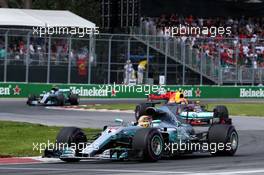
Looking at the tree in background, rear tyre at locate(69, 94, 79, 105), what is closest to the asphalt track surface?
rear tyre at locate(69, 94, 79, 105)

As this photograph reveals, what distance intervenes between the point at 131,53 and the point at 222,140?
2935 cm

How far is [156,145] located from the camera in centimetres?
1638

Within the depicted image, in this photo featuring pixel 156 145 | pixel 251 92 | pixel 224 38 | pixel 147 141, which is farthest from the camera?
pixel 251 92

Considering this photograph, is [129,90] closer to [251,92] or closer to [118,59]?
[118,59]

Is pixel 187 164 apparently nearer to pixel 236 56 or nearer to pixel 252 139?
pixel 252 139

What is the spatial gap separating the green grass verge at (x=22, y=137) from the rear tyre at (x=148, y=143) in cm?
176

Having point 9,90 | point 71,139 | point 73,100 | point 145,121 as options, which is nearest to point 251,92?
point 73,100

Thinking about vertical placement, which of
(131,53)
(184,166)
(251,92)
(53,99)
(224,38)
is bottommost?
(184,166)

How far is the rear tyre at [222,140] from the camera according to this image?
17.9 meters

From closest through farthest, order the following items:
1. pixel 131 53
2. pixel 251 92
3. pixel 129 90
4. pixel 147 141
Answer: pixel 147 141, pixel 131 53, pixel 129 90, pixel 251 92

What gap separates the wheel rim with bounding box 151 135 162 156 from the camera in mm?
16217

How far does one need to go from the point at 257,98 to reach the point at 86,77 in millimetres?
12185

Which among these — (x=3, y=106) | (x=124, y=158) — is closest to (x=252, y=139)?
(x=124, y=158)

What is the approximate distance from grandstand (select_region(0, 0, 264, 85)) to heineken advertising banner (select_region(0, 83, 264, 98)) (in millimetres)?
364
